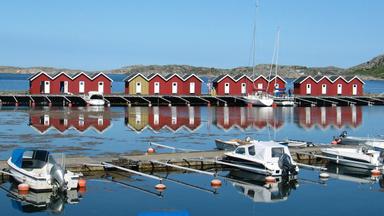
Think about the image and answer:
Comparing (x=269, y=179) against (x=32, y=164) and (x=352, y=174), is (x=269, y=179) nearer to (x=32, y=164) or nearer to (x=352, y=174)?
(x=352, y=174)

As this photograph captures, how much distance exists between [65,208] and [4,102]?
61.8 metres

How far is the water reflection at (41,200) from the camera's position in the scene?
930 inches

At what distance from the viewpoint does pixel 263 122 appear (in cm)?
6116

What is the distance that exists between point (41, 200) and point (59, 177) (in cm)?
120

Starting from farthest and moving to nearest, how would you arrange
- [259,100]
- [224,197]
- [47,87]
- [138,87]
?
[138,87], [259,100], [47,87], [224,197]

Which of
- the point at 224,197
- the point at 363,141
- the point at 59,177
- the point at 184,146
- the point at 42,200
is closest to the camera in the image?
the point at 42,200

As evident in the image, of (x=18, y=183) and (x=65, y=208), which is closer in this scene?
(x=65, y=208)

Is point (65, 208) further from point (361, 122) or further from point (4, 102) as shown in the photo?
point (4, 102)

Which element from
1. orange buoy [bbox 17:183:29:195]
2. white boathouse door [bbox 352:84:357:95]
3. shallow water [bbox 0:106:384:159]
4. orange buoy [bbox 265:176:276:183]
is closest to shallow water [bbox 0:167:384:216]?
orange buoy [bbox 265:176:276:183]

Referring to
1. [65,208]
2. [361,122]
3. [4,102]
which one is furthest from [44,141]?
[4,102]

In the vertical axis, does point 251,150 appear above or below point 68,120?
below

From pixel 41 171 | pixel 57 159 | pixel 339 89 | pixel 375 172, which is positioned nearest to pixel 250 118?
pixel 375 172

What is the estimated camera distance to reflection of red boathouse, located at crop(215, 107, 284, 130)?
57369mm

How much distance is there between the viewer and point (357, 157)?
33.3m
